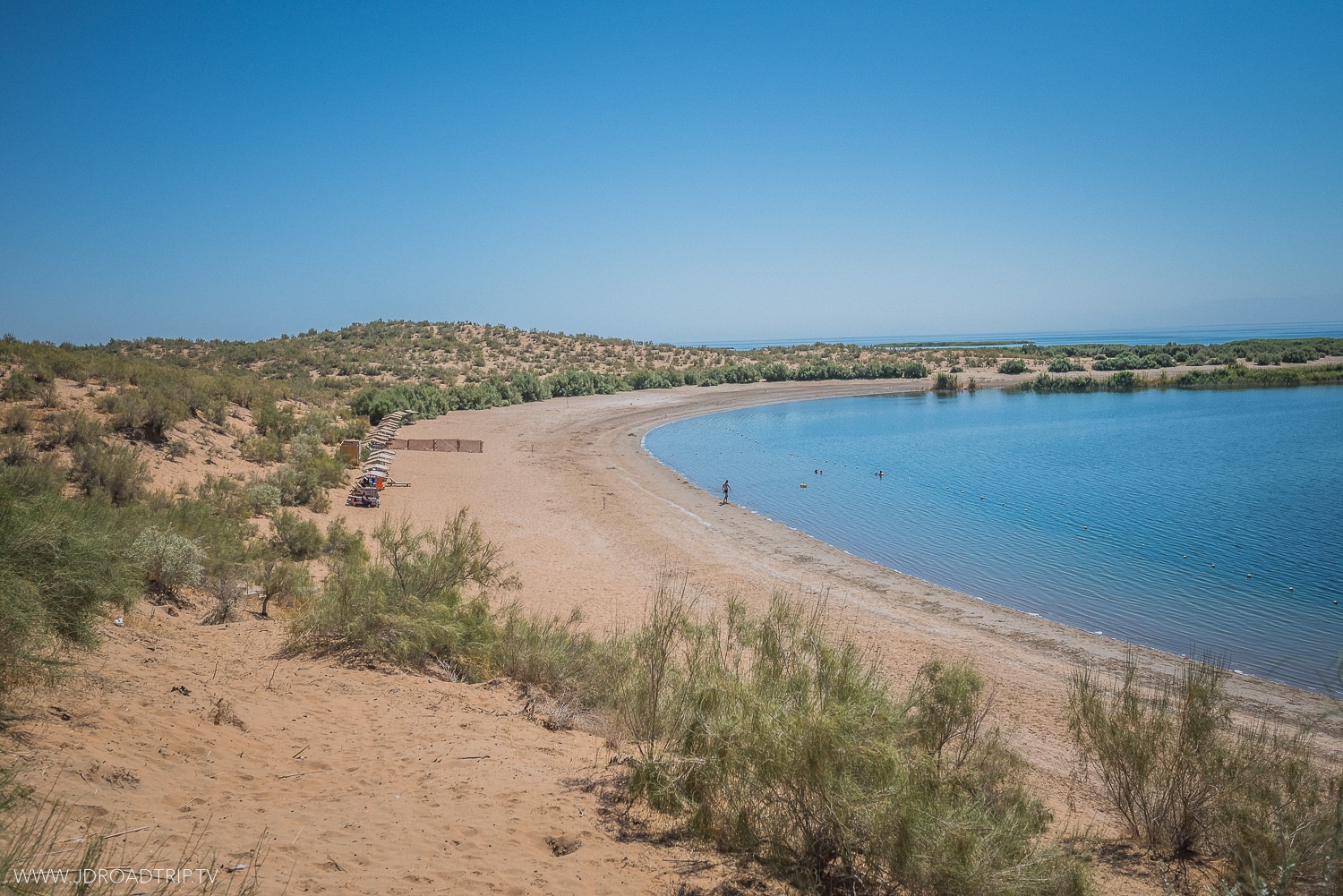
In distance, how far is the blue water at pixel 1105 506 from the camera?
13.1 metres

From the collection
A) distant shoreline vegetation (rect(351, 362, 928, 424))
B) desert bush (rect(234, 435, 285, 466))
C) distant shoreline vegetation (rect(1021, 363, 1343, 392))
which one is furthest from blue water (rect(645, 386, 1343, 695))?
desert bush (rect(234, 435, 285, 466))

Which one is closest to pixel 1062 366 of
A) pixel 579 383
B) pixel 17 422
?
pixel 579 383

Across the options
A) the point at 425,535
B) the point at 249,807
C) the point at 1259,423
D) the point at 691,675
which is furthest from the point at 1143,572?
the point at 1259,423

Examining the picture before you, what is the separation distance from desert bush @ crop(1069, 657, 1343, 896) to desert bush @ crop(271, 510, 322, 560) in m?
12.2

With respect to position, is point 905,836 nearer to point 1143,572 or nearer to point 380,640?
point 380,640

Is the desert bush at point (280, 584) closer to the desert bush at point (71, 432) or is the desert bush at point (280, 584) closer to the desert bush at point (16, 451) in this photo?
the desert bush at point (16, 451)

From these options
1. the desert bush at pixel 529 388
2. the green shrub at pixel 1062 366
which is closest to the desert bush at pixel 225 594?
the desert bush at pixel 529 388

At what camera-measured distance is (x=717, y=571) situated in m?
16.1

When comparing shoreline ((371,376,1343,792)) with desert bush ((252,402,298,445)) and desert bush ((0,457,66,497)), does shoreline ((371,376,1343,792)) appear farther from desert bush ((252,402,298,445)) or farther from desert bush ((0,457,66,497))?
desert bush ((0,457,66,497))

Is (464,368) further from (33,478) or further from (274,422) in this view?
(33,478)

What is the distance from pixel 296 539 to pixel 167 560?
3934mm

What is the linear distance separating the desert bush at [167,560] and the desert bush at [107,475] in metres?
3.59

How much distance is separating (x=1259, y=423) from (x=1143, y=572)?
28704 mm

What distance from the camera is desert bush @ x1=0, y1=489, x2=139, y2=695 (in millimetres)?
4965
